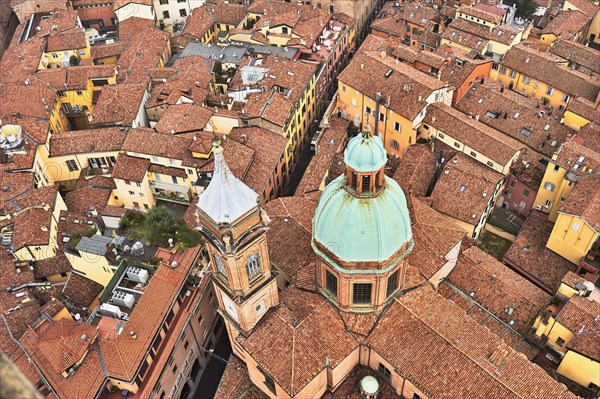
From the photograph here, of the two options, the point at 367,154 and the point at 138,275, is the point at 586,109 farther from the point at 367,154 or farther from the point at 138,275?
the point at 138,275

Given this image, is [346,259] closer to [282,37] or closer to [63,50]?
[282,37]

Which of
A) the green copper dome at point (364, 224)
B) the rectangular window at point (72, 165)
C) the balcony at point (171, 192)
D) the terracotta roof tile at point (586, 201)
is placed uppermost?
the green copper dome at point (364, 224)

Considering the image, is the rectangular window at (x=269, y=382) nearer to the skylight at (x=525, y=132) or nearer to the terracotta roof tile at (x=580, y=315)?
the terracotta roof tile at (x=580, y=315)

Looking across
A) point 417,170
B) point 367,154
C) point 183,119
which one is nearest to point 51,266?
point 183,119

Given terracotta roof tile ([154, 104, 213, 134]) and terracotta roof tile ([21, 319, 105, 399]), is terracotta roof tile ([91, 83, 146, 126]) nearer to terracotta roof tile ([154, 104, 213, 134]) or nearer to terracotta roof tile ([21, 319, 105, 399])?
terracotta roof tile ([154, 104, 213, 134])

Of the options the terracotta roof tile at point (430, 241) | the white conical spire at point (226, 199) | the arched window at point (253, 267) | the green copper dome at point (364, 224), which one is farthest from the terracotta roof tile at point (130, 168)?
the terracotta roof tile at point (430, 241)

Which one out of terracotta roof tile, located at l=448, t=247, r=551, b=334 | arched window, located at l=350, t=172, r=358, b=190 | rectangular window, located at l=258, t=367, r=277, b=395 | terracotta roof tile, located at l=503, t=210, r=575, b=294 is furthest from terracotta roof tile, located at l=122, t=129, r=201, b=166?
terracotta roof tile, located at l=503, t=210, r=575, b=294

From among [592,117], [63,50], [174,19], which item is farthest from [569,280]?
[174,19]
